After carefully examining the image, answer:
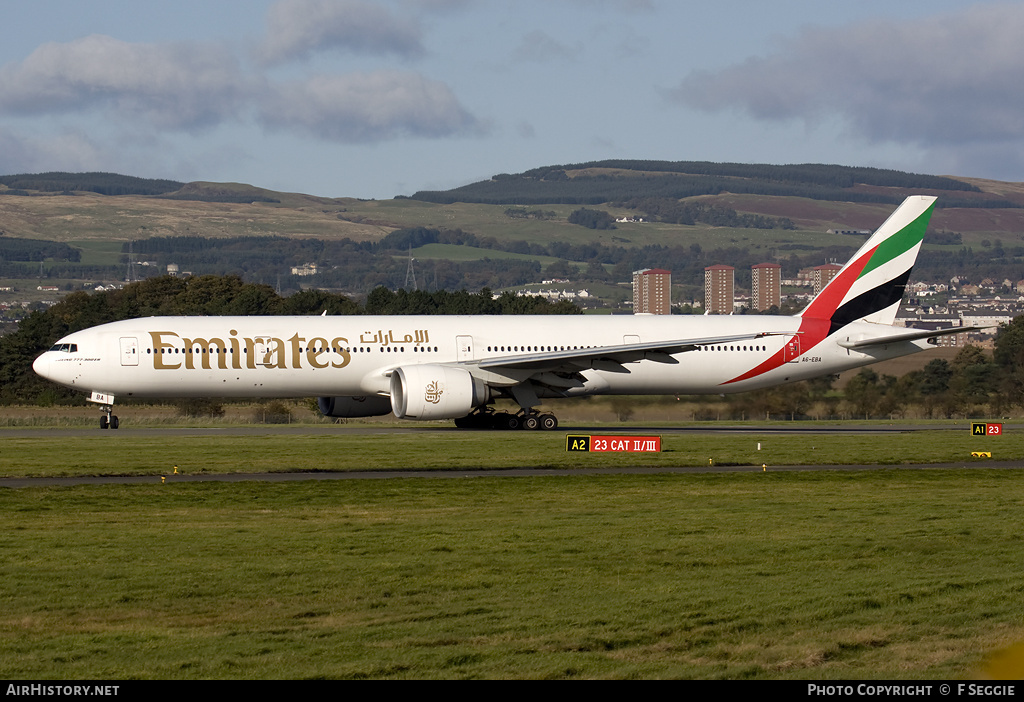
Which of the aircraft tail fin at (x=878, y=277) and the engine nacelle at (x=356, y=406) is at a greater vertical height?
the aircraft tail fin at (x=878, y=277)

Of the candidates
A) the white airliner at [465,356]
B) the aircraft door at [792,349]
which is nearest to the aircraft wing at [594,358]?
the white airliner at [465,356]

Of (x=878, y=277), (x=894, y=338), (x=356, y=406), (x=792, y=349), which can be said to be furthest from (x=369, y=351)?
(x=878, y=277)

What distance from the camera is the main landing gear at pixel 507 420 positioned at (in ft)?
138

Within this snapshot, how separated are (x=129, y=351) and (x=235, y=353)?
11.5ft

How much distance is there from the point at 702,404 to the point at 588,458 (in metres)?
20.6

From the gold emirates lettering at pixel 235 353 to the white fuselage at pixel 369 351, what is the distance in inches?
1.3

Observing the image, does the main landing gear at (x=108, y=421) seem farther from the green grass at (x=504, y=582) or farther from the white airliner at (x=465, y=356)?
the green grass at (x=504, y=582)

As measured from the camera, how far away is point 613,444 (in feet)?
109

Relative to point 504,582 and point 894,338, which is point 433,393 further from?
point 504,582

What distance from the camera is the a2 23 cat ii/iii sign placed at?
108 ft

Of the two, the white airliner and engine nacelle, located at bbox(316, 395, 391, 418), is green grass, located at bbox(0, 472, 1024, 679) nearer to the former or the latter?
the white airliner

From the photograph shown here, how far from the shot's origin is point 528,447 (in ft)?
111

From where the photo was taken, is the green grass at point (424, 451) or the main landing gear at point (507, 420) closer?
the green grass at point (424, 451)

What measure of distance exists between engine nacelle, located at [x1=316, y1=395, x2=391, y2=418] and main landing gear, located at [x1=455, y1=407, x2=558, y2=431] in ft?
9.37
